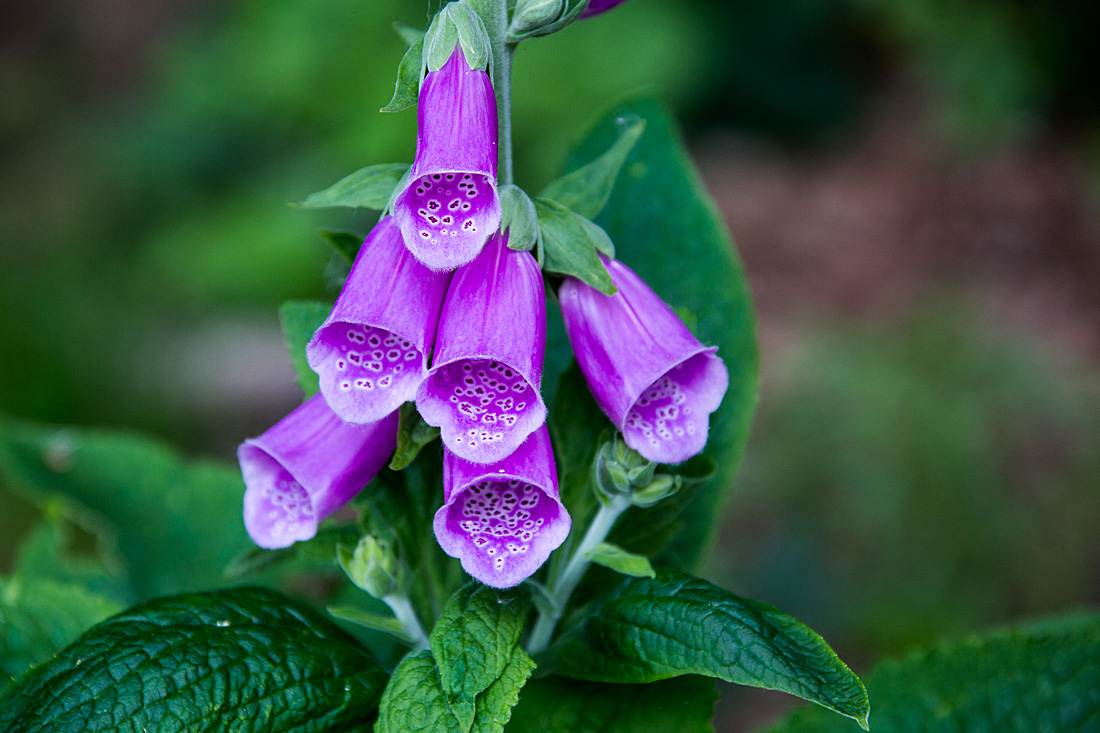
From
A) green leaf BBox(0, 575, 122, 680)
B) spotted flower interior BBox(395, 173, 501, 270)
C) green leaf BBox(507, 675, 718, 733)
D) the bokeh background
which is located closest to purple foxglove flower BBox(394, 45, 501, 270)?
spotted flower interior BBox(395, 173, 501, 270)

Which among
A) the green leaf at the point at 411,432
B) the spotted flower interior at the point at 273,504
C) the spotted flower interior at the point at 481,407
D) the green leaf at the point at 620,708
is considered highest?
the spotted flower interior at the point at 481,407

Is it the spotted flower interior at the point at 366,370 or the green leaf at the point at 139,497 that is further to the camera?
the green leaf at the point at 139,497

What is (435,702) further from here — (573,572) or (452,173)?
(452,173)

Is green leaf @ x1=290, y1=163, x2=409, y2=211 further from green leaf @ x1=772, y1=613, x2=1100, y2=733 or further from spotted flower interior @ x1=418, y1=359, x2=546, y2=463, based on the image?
green leaf @ x1=772, y1=613, x2=1100, y2=733

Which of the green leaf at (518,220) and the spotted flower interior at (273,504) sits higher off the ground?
the green leaf at (518,220)

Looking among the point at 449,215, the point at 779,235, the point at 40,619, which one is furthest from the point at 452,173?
the point at 779,235

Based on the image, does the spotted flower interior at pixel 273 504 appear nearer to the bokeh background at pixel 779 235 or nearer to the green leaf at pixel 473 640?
the green leaf at pixel 473 640

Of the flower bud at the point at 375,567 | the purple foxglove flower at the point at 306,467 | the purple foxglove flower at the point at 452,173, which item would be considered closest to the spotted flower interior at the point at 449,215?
the purple foxglove flower at the point at 452,173
